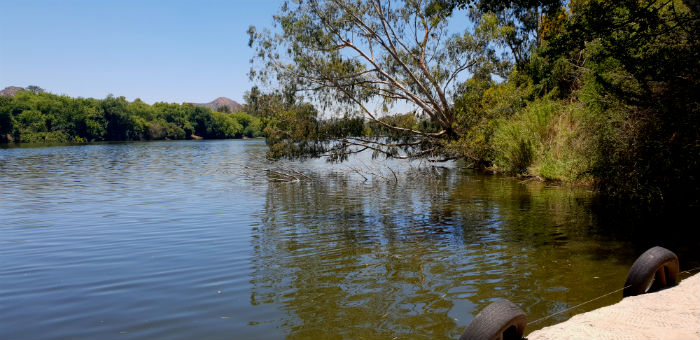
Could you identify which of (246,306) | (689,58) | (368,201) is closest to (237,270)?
(246,306)

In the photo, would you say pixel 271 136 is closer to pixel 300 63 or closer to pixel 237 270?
pixel 300 63

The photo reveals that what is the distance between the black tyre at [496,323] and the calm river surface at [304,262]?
102cm

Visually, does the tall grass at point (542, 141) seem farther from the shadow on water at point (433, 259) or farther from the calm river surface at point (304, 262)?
the shadow on water at point (433, 259)

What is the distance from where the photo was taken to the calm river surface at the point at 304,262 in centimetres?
574

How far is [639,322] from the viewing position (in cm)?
455

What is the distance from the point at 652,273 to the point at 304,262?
5.18 metres

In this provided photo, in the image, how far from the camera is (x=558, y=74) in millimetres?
23625

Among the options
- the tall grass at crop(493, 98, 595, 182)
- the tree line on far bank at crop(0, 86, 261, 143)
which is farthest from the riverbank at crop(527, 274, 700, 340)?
the tree line on far bank at crop(0, 86, 261, 143)

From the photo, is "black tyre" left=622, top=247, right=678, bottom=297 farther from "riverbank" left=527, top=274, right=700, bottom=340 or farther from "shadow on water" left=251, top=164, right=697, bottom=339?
"shadow on water" left=251, top=164, right=697, bottom=339

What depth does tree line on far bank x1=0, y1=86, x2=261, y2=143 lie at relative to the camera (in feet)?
346

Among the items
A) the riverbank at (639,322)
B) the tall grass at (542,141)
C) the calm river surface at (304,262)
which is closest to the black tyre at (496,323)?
the riverbank at (639,322)

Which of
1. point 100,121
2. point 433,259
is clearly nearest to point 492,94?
point 433,259

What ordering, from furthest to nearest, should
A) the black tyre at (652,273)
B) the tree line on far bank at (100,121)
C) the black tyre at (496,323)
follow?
1. the tree line on far bank at (100,121)
2. the black tyre at (652,273)
3. the black tyre at (496,323)

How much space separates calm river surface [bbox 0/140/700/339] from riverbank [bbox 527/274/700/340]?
32.3 inches
